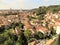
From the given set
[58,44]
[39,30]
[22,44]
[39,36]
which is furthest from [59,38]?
[39,30]

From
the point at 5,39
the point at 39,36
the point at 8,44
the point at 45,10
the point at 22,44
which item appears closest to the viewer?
the point at 22,44

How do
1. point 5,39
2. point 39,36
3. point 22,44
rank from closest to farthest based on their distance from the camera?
point 22,44, point 5,39, point 39,36

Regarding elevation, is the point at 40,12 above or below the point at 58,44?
below

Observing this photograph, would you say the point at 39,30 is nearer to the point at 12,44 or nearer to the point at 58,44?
the point at 12,44

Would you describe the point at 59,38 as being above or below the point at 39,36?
above

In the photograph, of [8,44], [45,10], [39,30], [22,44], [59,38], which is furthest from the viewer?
[45,10]

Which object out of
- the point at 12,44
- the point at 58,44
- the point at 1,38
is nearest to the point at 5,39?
the point at 1,38

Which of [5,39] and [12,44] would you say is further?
[5,39]

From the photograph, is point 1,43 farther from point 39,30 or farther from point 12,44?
point 39,30

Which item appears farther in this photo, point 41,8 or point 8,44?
point 41,8
